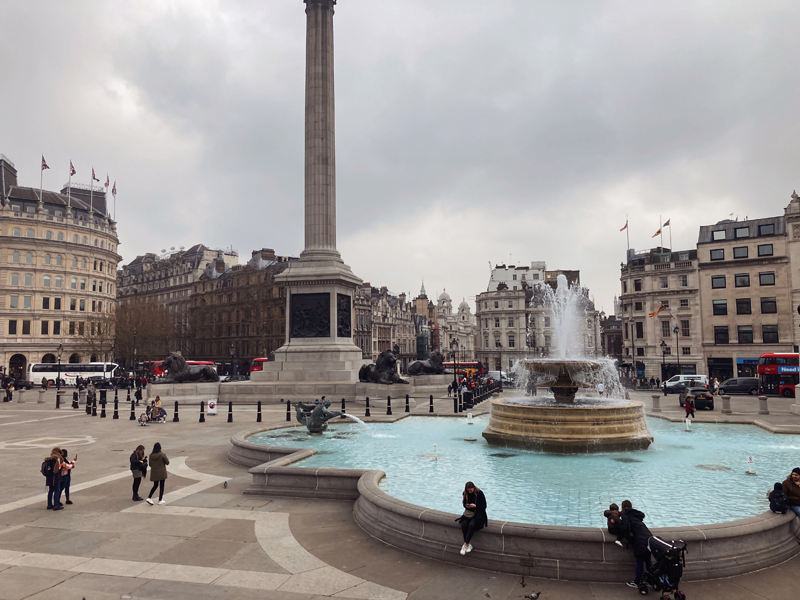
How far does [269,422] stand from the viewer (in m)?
23.2

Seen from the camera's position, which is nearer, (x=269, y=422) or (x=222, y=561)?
(x=222, y=561)

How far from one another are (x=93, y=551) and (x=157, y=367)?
2002 inches

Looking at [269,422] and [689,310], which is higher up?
[689,310]

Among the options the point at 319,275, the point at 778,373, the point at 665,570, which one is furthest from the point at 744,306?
the point at 665,570

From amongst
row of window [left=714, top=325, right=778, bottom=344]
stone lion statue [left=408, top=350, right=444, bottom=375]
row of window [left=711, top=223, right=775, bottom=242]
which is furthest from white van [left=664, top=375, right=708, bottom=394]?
row of window [left=711, top=223, right=775, bottom=242]

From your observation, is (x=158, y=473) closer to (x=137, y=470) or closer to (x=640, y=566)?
(x=137, y=470)

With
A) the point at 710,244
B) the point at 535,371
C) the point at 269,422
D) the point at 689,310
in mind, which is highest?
the point at 710,244

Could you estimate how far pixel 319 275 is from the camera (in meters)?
35.0

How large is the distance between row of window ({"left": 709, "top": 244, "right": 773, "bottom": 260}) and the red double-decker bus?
23934 millimetres

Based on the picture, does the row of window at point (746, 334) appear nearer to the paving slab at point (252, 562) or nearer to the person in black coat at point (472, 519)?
the person in black coat at point (472, 519)

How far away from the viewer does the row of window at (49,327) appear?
230ft

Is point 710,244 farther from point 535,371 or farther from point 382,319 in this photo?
point 382,319

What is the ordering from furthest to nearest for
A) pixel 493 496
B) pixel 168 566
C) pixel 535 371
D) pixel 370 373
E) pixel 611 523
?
1. pixel 370 373
2. pixel 535 371
3. pixel 493 496
4. pixel 168 566
5. pixel 611 523

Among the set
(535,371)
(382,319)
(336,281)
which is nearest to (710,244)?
(336,281)
